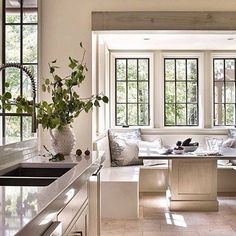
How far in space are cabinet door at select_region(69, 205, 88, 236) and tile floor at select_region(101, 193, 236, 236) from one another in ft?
6.65

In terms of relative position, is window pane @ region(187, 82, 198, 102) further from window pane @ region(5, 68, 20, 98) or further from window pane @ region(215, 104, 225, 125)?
window pane @ region(5, 68, 20, 98)

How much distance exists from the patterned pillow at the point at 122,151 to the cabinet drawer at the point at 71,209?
3.93 m

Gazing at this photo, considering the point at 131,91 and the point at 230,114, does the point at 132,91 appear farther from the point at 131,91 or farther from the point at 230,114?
the point at 230,114

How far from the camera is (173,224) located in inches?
174

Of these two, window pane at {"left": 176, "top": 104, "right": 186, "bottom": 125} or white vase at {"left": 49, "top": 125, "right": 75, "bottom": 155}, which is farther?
window pane at {"left": 176, "top": 104, "right": 186, "bottom": 125}

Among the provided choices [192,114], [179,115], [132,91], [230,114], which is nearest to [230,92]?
[230,114]

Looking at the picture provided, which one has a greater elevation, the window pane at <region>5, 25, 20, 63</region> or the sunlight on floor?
the window pane at <region>5, 25, 20, 63</region>

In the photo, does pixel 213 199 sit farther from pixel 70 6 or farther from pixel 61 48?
pixel 70 6

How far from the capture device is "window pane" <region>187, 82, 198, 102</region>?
7.36 meters

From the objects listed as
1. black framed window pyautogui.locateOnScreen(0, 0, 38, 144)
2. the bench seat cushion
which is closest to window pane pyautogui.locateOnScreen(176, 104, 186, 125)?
the bench seat cushion

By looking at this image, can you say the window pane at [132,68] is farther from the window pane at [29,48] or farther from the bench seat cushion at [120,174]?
the window pane at [29,48]

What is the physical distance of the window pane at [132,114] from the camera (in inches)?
290

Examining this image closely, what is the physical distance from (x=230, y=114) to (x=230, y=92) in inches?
15.7

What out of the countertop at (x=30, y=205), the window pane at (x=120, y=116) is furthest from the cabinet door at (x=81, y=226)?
the window pane at (x=120, y=116)
